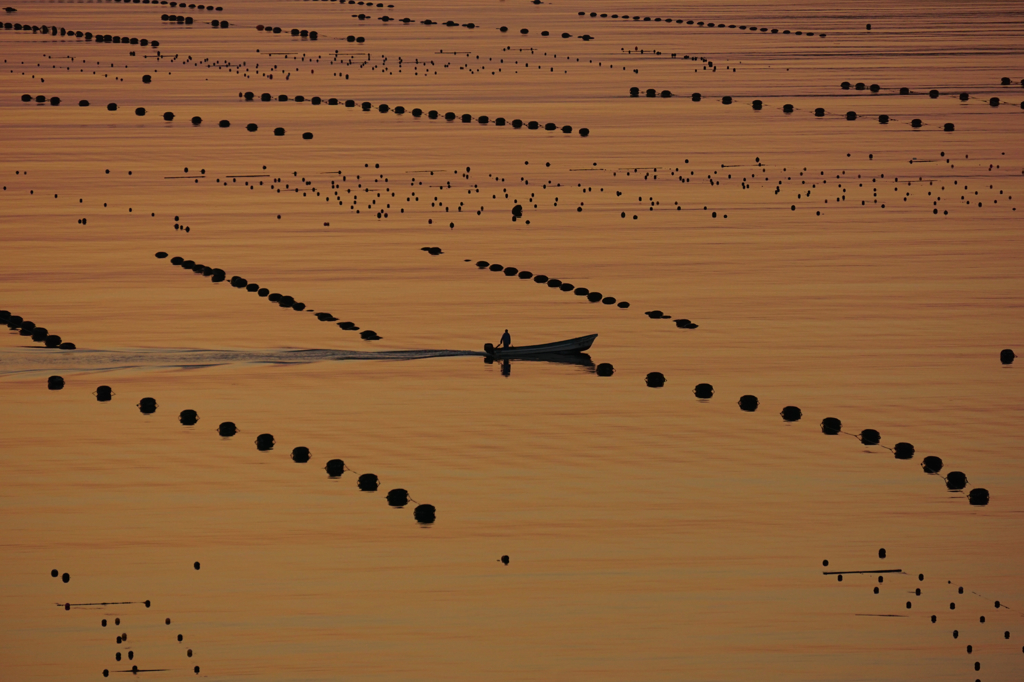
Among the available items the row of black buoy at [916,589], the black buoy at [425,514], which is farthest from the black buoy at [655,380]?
the row of black buoy at [916,589]

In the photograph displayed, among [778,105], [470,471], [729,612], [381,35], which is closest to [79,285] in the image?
[470,471]

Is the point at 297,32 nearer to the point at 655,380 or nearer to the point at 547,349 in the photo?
the point at 547,349

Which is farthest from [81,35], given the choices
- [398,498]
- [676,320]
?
[398,498]

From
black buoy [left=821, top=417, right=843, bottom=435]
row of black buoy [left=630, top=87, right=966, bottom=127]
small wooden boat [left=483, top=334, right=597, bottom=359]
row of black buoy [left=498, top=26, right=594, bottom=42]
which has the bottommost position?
black buoy [left=821, top=417, right=843, bottom=435]

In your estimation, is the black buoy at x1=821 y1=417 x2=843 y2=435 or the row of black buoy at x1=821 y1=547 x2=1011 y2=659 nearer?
the row of black buoy at x1=821 y1=547 x2=1011 y2=659

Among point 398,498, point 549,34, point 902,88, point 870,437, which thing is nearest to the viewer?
point 398,498

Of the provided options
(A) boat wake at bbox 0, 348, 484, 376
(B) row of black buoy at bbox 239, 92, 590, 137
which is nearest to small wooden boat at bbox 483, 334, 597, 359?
(A) boat wake at bbox 0, 348, 484, 376

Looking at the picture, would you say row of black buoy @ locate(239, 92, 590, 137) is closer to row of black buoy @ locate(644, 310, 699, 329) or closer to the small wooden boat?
row of black buoy @ locate(644, 310, 699, 329)
